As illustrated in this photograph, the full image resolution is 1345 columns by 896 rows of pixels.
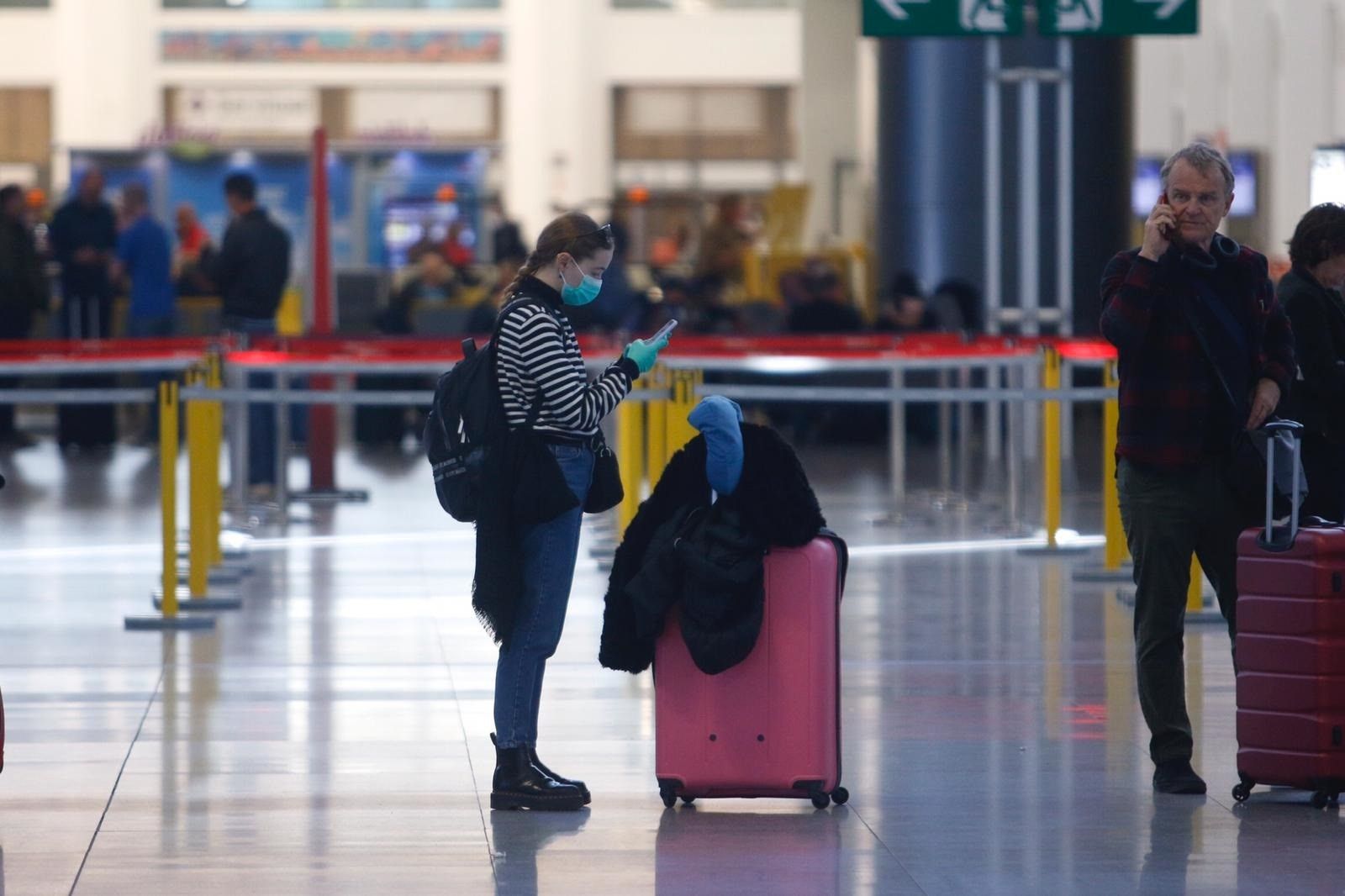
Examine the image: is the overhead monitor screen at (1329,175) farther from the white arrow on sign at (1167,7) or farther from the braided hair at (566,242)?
the braided hair at (566,242)

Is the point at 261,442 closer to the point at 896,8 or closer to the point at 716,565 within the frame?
the point at 896,8

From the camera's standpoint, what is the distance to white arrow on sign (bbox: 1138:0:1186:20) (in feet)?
42.8

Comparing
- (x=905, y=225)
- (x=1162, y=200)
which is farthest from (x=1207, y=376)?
(x=905, y=225)

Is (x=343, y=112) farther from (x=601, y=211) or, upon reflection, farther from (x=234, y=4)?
(x=601, y=211)

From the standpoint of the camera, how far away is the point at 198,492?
443 inches

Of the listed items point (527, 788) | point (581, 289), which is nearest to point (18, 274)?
point (581, 289)

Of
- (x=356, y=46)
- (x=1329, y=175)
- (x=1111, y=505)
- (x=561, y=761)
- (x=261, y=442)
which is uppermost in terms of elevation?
(x=356, y=46)

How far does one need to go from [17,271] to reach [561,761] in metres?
13.0

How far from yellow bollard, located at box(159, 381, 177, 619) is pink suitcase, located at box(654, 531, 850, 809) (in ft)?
13.0

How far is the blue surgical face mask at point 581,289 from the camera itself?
6.80 metres

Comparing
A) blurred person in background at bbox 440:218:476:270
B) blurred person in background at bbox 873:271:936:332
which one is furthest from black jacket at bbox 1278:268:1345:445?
blurred person in background at bbox 440:218:476:270

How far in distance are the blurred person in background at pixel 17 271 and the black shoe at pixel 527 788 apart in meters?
13.5

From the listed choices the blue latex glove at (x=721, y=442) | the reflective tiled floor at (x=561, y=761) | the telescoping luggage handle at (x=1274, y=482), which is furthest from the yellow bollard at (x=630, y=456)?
the telescoping luggage handle at (x=1274, y=482)

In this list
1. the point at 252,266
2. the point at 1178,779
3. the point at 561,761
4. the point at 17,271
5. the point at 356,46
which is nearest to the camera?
the point at 1178,779
